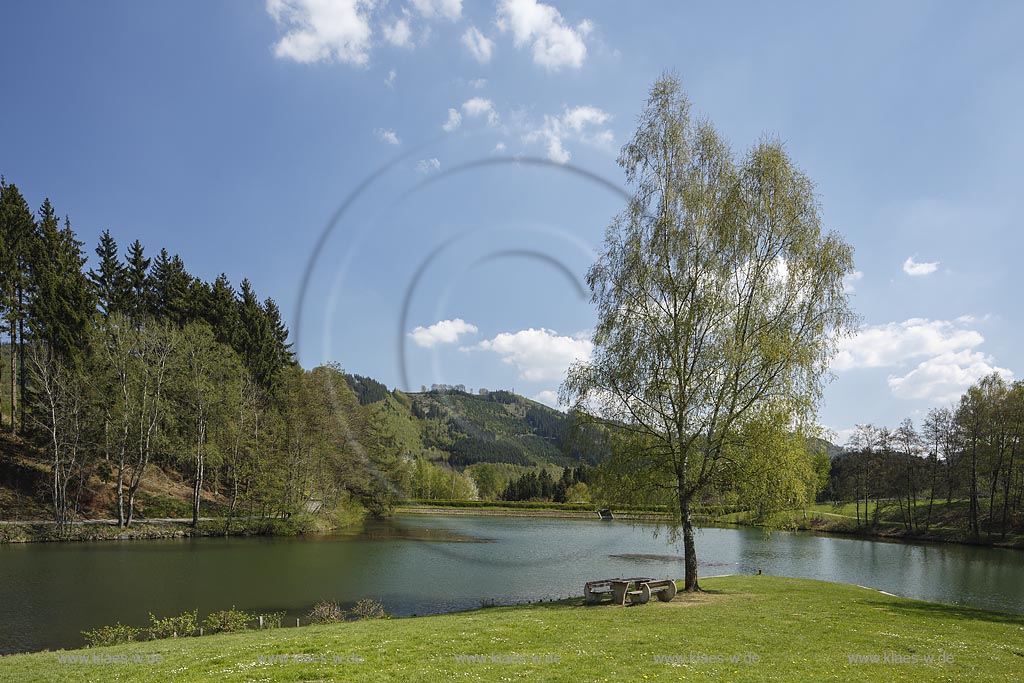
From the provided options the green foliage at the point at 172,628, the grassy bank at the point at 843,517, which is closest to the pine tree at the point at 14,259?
the green foliage at the point at 172,628

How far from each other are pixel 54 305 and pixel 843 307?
55.4m

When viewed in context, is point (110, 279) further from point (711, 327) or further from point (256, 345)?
point (711, 327)

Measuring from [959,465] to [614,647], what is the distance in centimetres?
7699

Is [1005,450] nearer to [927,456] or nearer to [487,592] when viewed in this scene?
[927,456]

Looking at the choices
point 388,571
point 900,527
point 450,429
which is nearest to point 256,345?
point 388,571

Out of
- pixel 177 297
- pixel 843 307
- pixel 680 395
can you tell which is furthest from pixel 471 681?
pixel 177 297

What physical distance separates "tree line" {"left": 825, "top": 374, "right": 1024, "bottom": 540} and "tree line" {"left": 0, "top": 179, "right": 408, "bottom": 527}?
6421 cm

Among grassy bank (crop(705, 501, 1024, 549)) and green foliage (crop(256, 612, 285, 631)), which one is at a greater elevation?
green foliage (crop(256, 612, 285, 631))

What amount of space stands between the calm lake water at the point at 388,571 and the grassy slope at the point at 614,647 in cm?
701

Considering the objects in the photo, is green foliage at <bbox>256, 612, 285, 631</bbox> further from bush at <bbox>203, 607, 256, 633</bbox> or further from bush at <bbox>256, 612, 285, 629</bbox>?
bush at <bbox>203, 607, 256, 633</bbox>

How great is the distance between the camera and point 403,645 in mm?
11812

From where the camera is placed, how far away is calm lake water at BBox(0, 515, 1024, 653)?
68.8 ft

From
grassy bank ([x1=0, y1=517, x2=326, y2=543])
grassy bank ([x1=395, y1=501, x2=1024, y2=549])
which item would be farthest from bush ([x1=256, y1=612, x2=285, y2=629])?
grassy bank ([x1=0, y1=517, x2=326, y2=543])

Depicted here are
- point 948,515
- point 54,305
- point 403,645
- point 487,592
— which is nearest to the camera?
point 403,645
